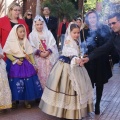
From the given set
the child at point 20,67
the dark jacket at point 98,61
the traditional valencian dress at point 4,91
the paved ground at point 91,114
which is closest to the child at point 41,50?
the child at point 20,67

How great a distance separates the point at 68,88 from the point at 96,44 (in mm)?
945

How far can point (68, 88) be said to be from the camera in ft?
16.5

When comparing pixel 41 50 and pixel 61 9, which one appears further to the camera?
pixel 61 9

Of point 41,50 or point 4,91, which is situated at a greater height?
point 41,50

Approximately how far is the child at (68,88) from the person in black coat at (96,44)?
34cm

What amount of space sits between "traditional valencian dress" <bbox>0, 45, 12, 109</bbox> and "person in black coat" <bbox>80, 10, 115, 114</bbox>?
1.45 meters

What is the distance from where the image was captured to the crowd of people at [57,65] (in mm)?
5020

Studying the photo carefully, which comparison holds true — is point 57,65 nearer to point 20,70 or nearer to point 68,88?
point 68,88

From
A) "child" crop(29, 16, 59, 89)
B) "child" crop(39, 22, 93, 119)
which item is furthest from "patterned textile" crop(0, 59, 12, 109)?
"child" crop(29, 16, 59, 89)

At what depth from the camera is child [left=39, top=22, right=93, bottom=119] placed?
5008 mm

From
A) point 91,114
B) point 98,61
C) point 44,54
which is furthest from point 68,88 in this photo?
point 44,54

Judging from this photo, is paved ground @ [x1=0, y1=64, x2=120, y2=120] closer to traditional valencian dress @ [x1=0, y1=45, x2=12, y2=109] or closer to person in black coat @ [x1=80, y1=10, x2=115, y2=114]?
traditional valencian dress @ [x1=0, y1=45, x2=12, y2=109]

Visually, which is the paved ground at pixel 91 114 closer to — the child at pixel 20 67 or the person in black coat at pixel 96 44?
the child at pixel 20 67

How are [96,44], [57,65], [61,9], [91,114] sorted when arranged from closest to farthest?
[57,65], [96,44], [91,114], [61,9]
